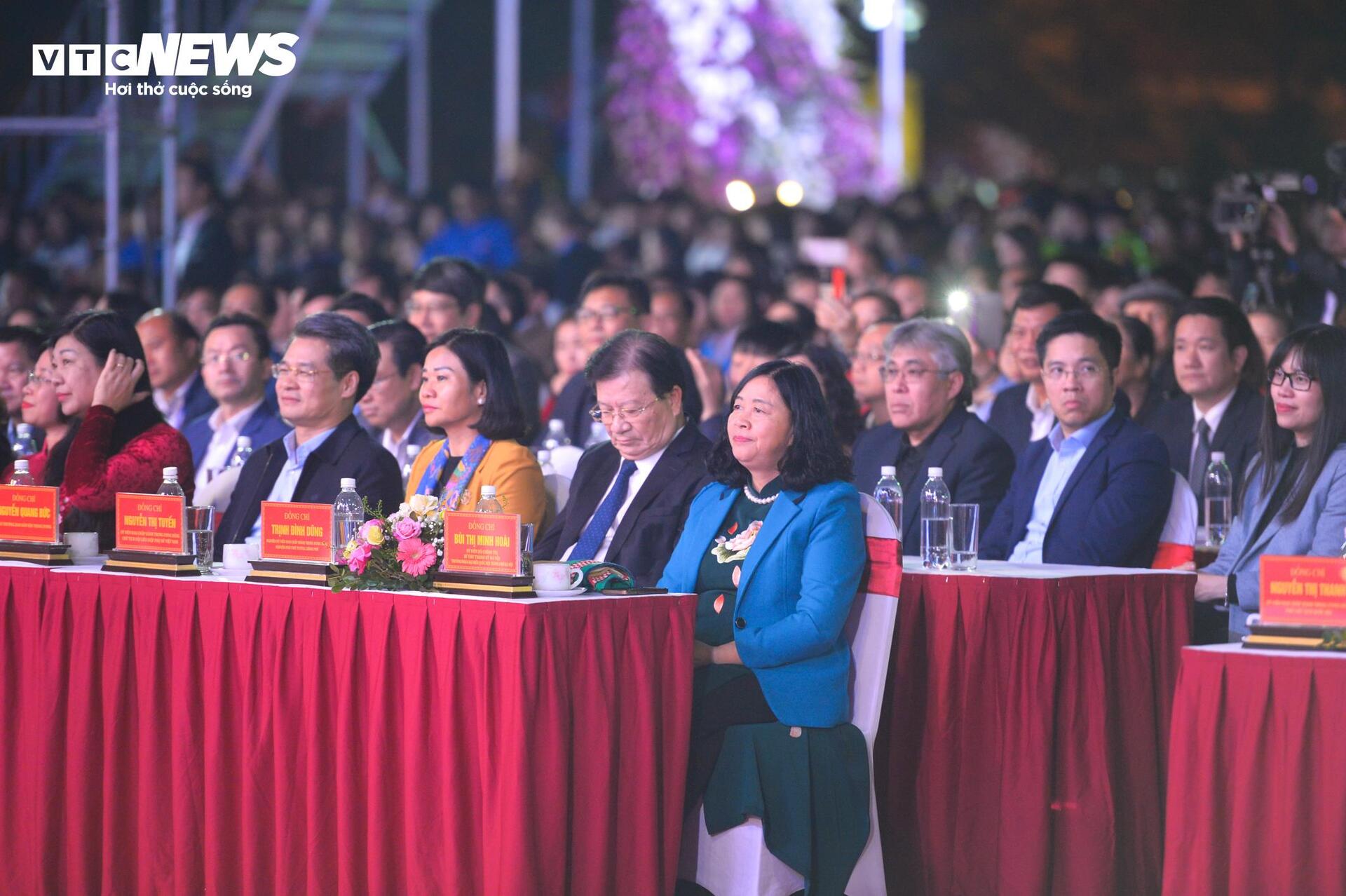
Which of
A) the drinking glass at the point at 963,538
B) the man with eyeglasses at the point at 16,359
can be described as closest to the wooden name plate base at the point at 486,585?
the drinking glass at the point at 963,538

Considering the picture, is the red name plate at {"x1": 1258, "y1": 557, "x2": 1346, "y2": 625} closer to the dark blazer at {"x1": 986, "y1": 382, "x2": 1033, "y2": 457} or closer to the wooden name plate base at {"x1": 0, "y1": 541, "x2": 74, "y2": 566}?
the dark blazer at {"x1": 986, "y1": 382, "x2": 1033, "y2": 457}

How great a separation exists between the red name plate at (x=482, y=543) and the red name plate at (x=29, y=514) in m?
1.37

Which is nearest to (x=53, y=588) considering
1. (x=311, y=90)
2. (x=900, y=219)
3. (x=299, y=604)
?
(x=299, y=604)

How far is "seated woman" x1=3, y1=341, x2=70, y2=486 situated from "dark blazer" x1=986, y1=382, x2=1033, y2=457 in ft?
10.6

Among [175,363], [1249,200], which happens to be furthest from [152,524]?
[1249,200]

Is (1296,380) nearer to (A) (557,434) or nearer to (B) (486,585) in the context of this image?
(B) (486,585)

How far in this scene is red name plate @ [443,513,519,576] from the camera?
4062 mm

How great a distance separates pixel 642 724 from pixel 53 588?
5.52ft

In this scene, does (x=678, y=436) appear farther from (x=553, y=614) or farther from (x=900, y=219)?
(x=900, y=219)

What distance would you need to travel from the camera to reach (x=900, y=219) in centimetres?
1273

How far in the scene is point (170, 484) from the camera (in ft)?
16.5

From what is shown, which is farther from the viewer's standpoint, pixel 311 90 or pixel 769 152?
pixel 769 152

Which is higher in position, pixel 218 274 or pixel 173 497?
pixel 218 274

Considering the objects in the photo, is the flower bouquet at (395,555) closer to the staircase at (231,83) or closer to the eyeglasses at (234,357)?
the eyeglasses at (234,357)
